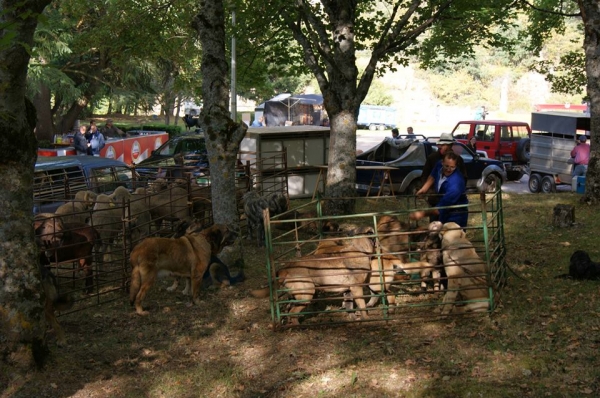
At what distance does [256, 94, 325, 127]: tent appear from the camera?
4650cm

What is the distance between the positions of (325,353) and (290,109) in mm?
39896

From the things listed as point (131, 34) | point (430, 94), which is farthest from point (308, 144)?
point (430, 94)

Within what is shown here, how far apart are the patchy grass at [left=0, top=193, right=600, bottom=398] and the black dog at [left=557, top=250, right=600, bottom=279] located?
147 mm

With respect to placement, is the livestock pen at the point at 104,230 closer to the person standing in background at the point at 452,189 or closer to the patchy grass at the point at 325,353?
the patchy grass at the point at 325,353

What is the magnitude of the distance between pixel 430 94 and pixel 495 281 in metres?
65.8

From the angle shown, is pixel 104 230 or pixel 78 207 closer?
pixel 104 230

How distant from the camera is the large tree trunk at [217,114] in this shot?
10875 mm

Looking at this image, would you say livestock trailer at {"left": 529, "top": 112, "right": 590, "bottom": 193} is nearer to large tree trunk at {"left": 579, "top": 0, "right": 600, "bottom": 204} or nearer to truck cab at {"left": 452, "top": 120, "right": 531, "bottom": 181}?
truck cab at {"left": 452, "top": 120, "right": 531, "bottom": 181}

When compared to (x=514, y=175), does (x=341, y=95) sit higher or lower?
higher

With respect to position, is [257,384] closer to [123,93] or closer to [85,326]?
[85,326]

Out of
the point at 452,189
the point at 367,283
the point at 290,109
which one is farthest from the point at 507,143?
the point at 290,109

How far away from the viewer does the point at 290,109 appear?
153ft

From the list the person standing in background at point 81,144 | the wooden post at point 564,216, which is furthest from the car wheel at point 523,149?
the person standing in background at point 81,144

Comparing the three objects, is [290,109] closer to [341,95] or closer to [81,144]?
[81,144]
